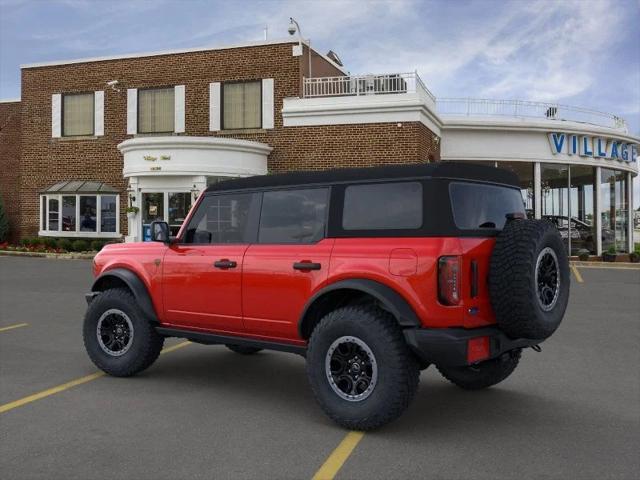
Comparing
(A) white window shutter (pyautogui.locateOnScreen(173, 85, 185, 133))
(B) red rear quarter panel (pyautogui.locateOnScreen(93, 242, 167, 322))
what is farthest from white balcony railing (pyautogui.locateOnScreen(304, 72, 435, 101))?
(B) red rear quarter panel (pyautogui.locateOnScreen(93, 242, 167, 322))

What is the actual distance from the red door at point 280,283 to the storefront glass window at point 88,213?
72.8ft

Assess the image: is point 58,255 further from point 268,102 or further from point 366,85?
point 366,85

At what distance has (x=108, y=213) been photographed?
84.2 feet

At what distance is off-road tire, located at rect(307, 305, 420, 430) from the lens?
4.41 m

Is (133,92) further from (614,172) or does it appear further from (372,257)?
(372,257)

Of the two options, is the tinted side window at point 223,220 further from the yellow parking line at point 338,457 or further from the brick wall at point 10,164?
the brick wall at point 10,164

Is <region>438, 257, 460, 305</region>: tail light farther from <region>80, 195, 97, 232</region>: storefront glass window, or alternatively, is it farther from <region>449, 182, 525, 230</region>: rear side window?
<region>80, 195, 97, 232</region>: storefront glass window

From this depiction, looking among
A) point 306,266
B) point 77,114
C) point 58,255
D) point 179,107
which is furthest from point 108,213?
point 306,266

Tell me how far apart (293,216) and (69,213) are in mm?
23370

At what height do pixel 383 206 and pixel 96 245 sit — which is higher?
pixel 383 206

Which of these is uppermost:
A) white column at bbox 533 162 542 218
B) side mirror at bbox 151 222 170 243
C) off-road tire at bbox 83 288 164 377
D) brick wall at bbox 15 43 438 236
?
brick wall at bbox 15 43 438 236

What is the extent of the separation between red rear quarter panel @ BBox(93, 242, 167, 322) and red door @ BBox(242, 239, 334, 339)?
45.9 inches

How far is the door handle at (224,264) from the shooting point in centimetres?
543

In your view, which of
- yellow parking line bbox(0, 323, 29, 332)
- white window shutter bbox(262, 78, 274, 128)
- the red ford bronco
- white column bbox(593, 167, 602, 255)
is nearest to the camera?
the red ford bronco
